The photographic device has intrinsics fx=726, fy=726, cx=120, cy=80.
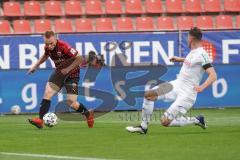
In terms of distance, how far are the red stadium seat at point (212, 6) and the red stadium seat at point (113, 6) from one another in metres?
3.01

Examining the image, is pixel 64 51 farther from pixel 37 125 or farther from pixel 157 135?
pixel 157 135

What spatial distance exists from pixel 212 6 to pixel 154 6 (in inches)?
80.8

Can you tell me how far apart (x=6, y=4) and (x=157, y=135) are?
1248 centimetres

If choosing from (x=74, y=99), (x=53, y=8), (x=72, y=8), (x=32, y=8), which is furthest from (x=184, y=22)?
(x=74, y=99)

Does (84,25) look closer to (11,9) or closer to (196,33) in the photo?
(11,9)

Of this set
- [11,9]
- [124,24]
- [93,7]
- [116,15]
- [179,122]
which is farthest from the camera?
[116,15]

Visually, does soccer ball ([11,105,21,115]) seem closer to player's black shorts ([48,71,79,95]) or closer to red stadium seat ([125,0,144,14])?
player's black shorts ([48,71,79,95])

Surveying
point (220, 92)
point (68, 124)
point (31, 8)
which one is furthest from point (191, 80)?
point (31, 8)

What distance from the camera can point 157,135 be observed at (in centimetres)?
1248

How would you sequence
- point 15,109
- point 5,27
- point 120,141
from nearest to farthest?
1. point 120,141
2. point 15,109
3. point 5,27

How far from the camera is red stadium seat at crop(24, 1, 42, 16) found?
78.3 ft

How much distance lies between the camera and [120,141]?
11500mm

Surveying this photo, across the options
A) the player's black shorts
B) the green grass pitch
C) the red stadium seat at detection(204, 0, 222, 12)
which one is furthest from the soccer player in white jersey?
the red stadium seat at detection(204, 0, 222, 12)

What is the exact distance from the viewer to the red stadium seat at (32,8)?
23.9m
